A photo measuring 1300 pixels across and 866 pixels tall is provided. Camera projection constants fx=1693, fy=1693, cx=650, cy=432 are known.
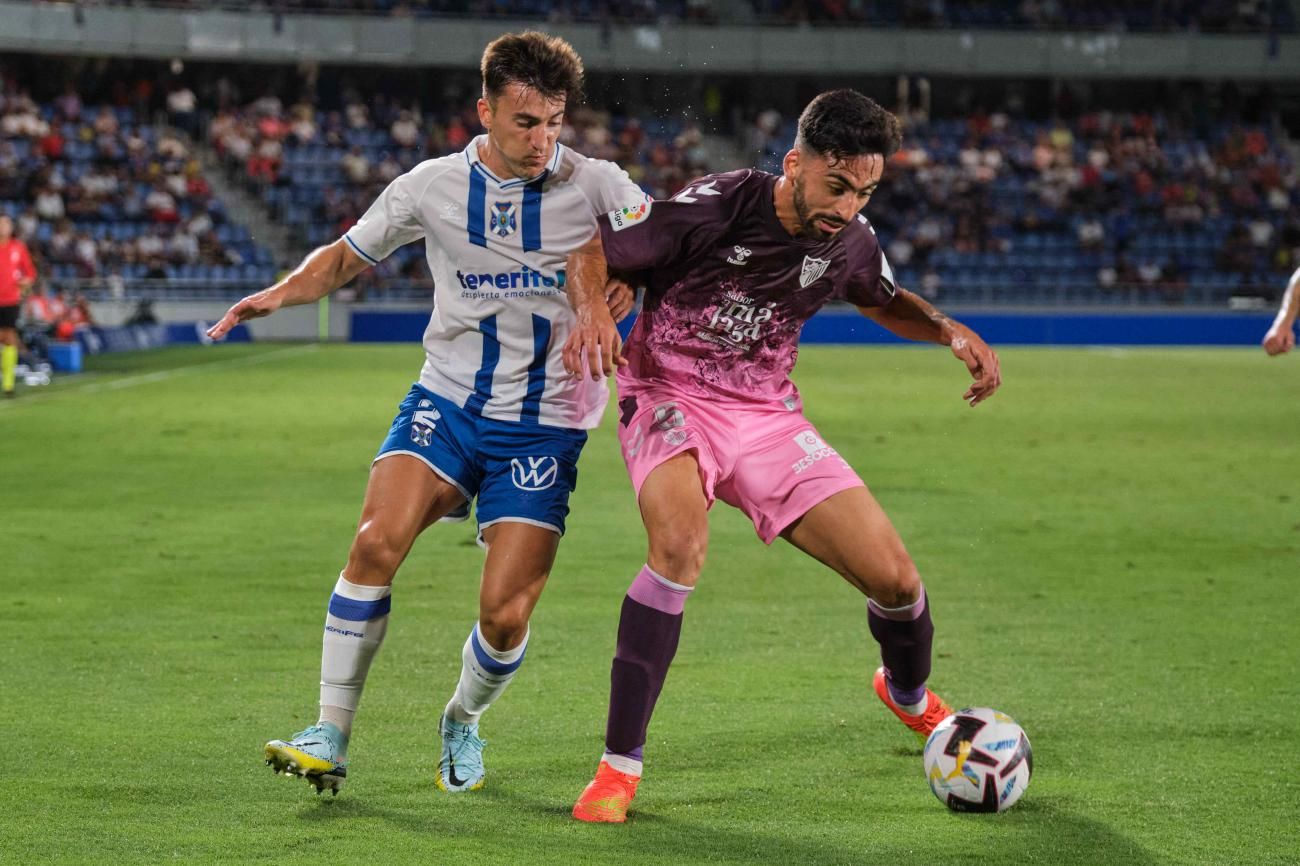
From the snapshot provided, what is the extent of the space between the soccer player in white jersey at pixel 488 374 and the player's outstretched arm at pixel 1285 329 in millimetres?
3833

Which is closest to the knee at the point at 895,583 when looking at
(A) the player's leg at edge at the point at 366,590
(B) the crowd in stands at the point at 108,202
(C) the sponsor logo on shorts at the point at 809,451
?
(C) the sponsor logo on shorts at the point at 809,451

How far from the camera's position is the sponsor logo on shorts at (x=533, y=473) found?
4730mm

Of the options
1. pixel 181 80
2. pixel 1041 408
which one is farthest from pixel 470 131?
pixel 1041 408

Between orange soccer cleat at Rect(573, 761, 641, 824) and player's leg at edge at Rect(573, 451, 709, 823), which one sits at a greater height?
player's leg at edge at Rect(573, 451, 709, 823)

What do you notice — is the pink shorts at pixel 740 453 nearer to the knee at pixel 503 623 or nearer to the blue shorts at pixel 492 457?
the blue shorts at pixel 492 457

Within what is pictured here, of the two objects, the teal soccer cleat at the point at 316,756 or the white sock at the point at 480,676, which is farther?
the white sock at the point at 480,676

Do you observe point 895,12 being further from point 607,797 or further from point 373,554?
point 607,797

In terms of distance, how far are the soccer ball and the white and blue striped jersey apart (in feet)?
4.47

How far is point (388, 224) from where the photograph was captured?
489 centimetres

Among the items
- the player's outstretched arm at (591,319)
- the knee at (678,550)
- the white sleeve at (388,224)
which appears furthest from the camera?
the white sleeve at (388,224)

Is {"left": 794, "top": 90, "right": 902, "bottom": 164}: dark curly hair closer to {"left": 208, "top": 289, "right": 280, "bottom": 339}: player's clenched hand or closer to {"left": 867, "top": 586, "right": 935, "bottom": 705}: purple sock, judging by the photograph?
{"left": 867, "top": 586, "right": 935, "bottom": 705}: purple sock

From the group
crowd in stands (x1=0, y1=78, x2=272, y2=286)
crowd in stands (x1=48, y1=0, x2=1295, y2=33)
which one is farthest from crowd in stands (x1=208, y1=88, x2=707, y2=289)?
crowd in stands (x1=48, y1=0, x2=1295, y2=33)

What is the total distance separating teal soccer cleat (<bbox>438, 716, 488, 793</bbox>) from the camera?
4621 millimetres

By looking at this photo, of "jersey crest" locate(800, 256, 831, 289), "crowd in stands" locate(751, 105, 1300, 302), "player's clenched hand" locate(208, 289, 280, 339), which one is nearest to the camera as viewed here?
"player's clenched hand" locate(208, 289, 280, 339)
